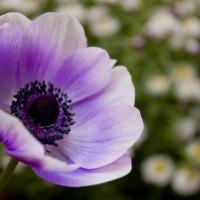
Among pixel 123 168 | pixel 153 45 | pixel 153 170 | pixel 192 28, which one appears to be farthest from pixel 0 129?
pixel 192 28

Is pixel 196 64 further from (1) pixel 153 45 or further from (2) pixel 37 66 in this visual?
(2) pixel 37 66

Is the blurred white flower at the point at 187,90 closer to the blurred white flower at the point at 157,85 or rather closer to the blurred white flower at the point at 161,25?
the blurred white flower at the point at 157,85

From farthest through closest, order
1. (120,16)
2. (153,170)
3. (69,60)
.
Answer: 1. (120,16)
2. (153,170)
3. (69,60)

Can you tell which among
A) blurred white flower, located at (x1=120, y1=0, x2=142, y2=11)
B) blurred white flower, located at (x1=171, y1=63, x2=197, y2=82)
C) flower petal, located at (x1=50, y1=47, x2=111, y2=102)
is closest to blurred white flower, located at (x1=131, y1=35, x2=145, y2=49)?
blurred white flower, located at (x1=171, y1=63, x2=197, y2=82)

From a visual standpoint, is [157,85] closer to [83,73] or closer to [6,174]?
[83,73]

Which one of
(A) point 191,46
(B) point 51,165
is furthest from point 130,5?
(B) point 51,165
